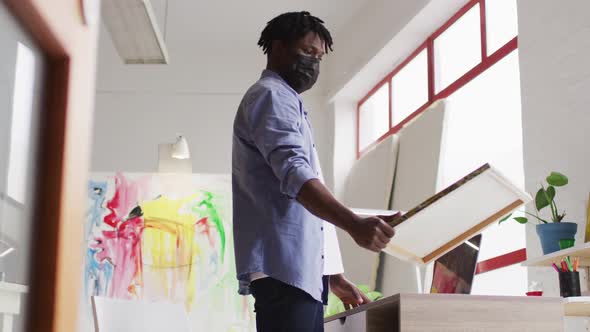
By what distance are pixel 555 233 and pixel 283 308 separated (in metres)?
1.66

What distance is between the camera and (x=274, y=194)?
1.75 m

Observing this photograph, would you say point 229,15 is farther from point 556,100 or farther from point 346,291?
point 346,291

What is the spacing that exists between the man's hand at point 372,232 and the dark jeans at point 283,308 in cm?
18

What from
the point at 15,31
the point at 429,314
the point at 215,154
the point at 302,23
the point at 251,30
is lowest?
the point at 429,314

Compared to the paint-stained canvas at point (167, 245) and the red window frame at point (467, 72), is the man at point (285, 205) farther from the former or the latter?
the paint-stained canvas at point (167, 245)

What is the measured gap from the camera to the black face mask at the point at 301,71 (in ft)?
6.35

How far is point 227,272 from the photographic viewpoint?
583 centimetres

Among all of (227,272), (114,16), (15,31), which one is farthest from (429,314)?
(227,272)

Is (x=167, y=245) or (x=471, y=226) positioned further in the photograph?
(x=167, y=245)

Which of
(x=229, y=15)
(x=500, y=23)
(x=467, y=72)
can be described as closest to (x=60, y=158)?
(x=500, y=23)

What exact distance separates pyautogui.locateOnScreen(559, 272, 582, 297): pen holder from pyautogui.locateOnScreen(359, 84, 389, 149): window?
12.2 ft

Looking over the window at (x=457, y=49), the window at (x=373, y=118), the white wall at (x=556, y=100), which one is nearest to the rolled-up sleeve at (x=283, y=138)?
the white wall at (x=556, y=100)

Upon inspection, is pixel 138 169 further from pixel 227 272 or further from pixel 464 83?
pixel 464 83

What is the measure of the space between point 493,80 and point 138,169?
10.9 ft
